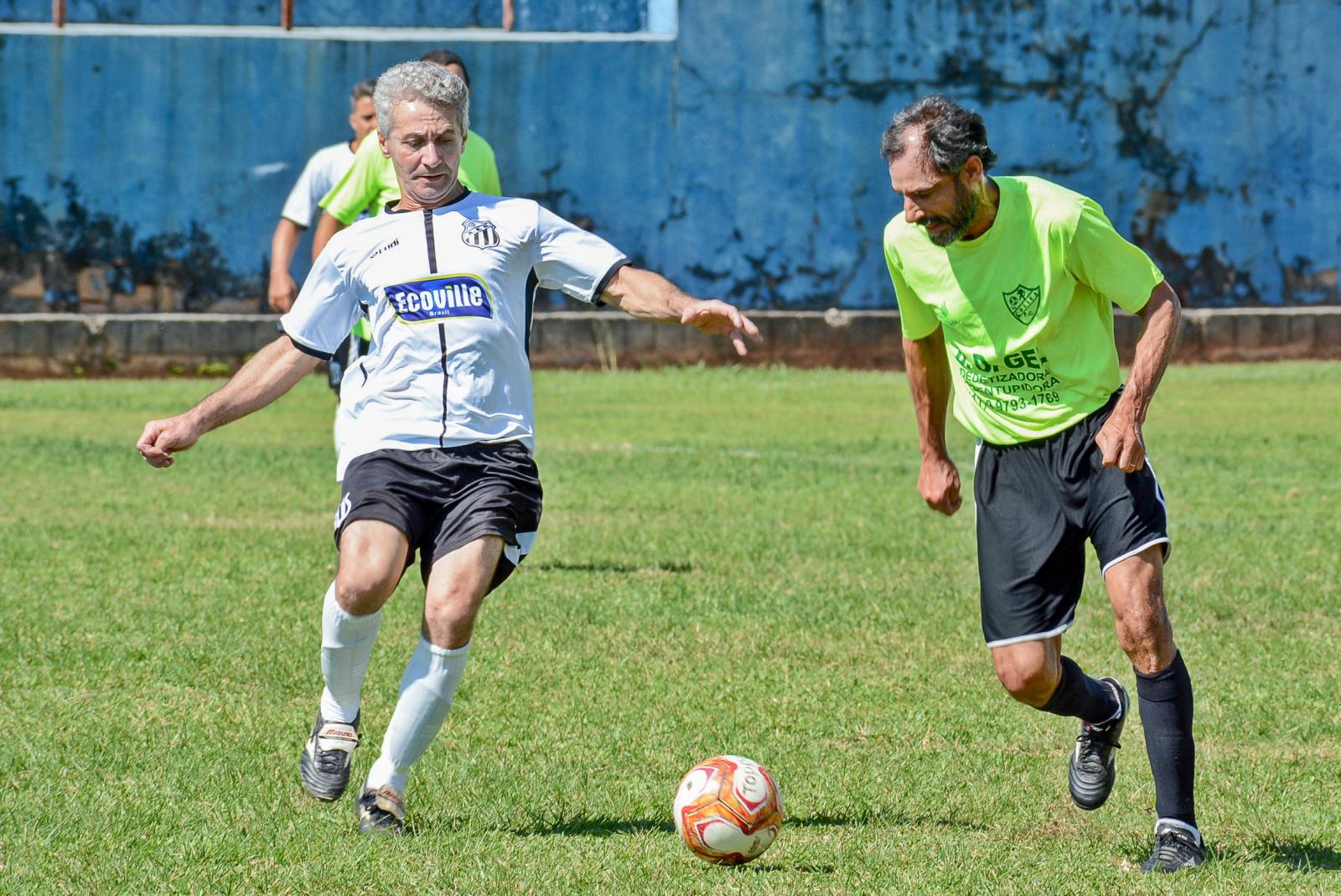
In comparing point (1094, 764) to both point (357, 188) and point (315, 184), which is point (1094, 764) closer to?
point (357, 188)

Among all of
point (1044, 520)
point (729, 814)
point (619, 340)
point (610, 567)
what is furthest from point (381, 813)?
point (619, 340)

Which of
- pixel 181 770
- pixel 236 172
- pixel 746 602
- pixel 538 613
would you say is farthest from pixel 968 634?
pixel 236 172

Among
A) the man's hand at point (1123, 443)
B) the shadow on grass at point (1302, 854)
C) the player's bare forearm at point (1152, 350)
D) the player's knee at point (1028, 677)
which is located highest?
the player's bare forearm at point (1152, 350)

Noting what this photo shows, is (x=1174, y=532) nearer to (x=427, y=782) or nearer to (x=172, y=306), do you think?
(x=427, y=782)

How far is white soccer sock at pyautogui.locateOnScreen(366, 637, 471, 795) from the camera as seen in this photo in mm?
5020

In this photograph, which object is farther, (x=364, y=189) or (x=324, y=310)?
(x=364, y=189)

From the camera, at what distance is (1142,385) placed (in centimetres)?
492

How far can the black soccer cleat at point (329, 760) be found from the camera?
513cm

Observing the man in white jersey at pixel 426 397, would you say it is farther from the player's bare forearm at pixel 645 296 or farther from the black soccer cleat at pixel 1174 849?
the black soccer cleat at pixel 1174 849

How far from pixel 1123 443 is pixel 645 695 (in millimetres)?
2410

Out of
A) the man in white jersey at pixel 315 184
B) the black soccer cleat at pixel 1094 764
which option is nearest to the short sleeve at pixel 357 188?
the man in white jersey at pixel 315 184

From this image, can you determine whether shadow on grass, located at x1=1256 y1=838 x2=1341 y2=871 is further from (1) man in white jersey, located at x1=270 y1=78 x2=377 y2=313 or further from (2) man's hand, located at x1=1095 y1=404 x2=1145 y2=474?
(1) man in white jersey, located at x1=270 y1=78 x2=377 y2=313

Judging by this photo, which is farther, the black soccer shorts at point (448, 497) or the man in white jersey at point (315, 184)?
the man in white jersey at point (315, 184)

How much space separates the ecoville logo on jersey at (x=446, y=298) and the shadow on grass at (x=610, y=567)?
167 inches
